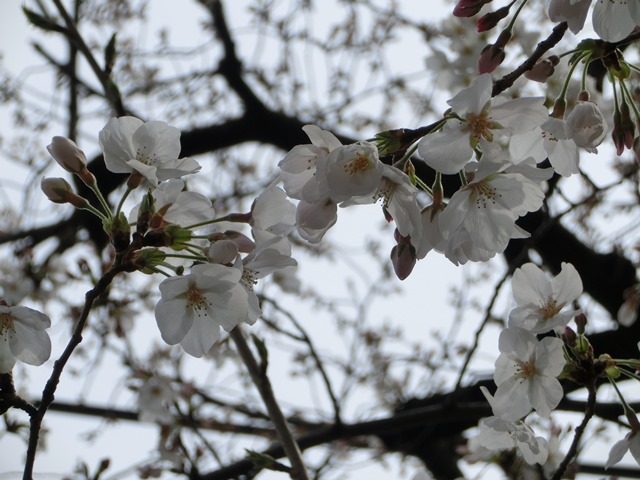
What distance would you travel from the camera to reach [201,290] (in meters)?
1.14

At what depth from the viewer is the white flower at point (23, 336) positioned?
114 centimetres

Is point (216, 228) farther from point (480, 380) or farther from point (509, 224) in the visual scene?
point (480, 380)

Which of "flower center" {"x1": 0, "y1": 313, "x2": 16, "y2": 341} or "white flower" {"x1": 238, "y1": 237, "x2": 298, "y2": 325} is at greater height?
"flower center" {"x1": 0, "y1": 313, "x2": 16, "y2": 341}

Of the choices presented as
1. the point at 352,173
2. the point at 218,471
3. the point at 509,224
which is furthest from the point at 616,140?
the point at 218,471

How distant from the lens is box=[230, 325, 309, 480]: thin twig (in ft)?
5.17

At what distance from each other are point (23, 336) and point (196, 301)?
333mm

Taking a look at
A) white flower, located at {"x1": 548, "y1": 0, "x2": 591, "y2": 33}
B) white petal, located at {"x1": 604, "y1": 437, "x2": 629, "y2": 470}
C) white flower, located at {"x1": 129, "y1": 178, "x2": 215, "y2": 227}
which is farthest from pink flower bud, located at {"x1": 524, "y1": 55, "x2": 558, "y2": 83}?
white petal, located at {"x1": 604, "y1": 437, "x2": 629, "y2": 470}

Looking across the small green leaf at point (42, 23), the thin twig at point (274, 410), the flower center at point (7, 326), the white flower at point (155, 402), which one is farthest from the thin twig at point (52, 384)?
the white flower at point (155, 402)

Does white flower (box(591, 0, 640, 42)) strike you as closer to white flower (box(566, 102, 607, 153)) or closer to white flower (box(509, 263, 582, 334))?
white flower (box(566, 102, 607, 153))

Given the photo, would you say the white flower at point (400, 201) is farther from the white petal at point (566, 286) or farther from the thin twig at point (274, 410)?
the thin twig at point (274, 410)

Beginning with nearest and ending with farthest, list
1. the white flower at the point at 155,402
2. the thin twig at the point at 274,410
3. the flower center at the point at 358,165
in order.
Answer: the flower center at the point at 358,165 < the thin twig at the point at 274,410 < the white flower at the point at 155,402

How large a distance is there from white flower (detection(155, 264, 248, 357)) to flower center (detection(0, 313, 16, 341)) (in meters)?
0.27

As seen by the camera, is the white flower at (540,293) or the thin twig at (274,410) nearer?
the white flower at (540,293)

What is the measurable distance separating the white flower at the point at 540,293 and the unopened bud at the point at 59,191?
0.88m
